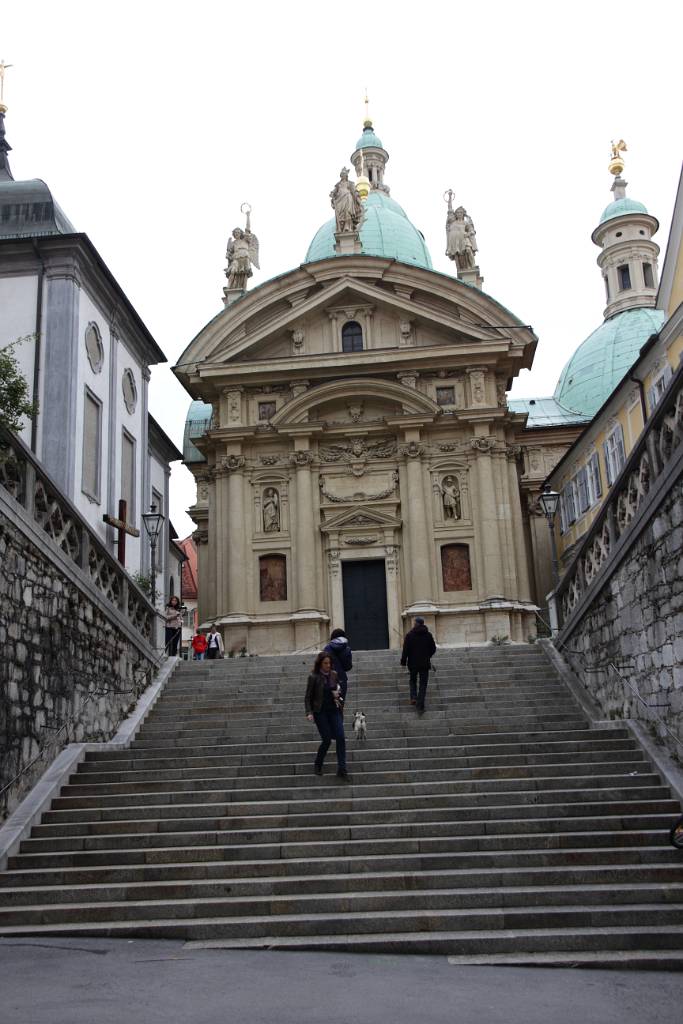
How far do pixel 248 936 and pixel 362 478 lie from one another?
21433mm

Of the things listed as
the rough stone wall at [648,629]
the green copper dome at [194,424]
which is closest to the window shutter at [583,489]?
the rough stone wall at [648,629]

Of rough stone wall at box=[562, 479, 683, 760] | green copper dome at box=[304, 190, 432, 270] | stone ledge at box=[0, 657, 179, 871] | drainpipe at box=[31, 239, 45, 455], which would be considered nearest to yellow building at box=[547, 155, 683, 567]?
green copper dome at box=[304, 190, 432, 270]

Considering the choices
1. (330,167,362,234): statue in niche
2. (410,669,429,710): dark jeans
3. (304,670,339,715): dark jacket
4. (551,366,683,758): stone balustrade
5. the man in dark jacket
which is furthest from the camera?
(330,167,362,234): statue in niche

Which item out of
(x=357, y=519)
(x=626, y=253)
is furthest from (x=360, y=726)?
(x=626, y=253)

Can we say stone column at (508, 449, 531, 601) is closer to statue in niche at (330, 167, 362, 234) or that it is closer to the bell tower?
statue in niche at (330, 167, 362, 234)

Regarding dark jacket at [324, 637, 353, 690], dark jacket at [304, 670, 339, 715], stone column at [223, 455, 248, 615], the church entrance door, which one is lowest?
dark jacket at [304, 670, 339, 715]

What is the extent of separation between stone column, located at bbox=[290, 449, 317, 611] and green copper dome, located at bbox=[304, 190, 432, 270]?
14.0m

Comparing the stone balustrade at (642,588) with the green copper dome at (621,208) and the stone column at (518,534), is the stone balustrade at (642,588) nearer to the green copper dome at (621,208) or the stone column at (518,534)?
the stone column at (518,534)

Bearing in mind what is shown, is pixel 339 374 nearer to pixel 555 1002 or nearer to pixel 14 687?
pixel 14 687

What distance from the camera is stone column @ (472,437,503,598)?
27.4m

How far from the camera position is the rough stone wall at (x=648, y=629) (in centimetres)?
1068

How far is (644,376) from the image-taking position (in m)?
25.2

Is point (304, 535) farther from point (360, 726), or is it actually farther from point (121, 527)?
point (360, 726)

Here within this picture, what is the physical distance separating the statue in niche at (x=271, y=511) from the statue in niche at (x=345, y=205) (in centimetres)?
913
